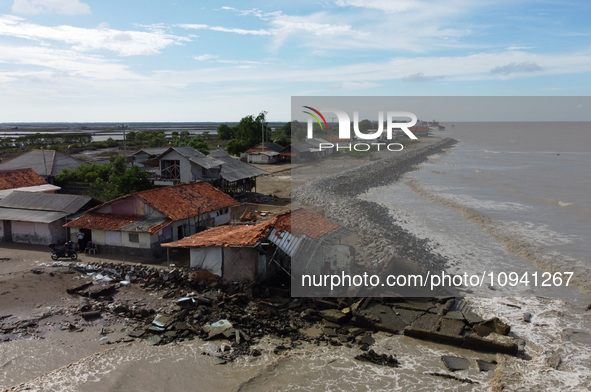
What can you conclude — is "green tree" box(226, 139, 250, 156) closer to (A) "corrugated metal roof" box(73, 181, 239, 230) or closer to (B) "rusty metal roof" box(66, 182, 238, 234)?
(A) "corrugated metal roof" box(73, 181, 239, 230)

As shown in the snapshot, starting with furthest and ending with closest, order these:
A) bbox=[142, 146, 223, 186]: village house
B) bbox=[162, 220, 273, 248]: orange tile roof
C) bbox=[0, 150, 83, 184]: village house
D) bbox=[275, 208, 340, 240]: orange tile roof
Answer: bbox=[0, 150, 83, 184]: village house → bbox=[142, 146, 223, 186]: village house → bbox=[275, 208, 340, 240]: orange tile roof → bbox=[162, 220, 273, 248]: orange tile roof

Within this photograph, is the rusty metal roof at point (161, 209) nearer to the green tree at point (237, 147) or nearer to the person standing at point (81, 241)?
the person standing at point (81, 241)

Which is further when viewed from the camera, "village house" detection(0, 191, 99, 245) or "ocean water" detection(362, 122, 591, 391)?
"village house" detection(0, 191, 99, 245)

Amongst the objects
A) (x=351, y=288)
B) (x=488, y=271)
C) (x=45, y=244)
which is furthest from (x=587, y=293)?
(x=45, y=244)

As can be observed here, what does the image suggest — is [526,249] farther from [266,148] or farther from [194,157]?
[266,148]

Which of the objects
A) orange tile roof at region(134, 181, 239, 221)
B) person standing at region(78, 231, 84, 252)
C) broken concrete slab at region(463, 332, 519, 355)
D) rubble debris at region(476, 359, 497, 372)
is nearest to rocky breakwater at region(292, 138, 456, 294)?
broken concrete slab at region(463, 332, 519, 355)

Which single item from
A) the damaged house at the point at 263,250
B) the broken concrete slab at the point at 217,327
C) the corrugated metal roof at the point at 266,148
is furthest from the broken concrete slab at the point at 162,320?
the corrugated metal roof at the point at 266,148
